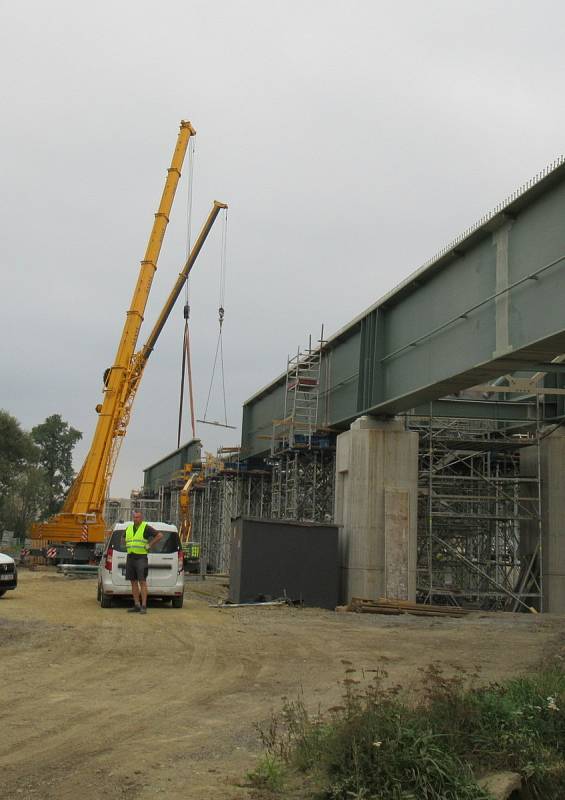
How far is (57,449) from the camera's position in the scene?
96.2 metres

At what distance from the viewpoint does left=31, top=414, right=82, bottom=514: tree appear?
9512 centimetres

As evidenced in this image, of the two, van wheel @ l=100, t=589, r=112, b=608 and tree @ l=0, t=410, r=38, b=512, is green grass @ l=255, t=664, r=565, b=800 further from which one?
tree @ l=0, t=410, r=38, b=512

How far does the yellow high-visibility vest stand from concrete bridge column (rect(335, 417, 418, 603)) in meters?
6.83

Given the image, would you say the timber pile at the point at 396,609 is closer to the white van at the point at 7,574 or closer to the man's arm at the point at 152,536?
the man's arm at the point at 152,536

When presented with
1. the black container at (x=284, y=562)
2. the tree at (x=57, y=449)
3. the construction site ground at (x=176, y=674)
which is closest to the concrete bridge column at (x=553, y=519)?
the construction site ground at (x=176, y=674)

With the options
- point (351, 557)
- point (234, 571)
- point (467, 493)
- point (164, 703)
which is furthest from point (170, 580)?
point (467, 493)

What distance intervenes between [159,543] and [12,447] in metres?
47.6

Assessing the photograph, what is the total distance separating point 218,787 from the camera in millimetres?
4934

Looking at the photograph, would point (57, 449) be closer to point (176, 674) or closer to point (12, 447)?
point (12, 447)

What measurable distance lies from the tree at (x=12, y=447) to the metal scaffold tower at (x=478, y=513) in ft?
129

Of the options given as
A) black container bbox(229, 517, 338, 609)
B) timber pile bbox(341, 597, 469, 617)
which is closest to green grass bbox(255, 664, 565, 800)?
timber pile bbox(341, 597, 469, 617)

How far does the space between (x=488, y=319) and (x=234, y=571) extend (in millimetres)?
8195

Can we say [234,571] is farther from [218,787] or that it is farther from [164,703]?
[218,787]

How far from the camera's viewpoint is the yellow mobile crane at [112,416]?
31422mm
